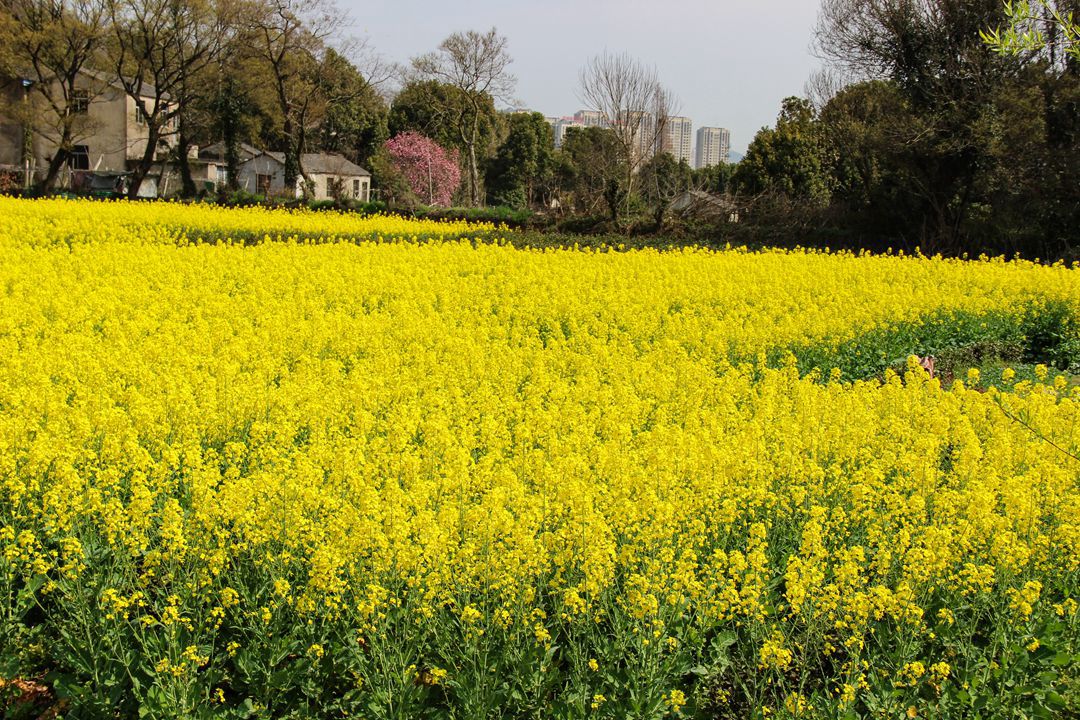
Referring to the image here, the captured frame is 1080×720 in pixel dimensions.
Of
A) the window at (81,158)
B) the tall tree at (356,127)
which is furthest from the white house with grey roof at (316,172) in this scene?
the window at (81,158)

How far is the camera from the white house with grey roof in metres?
62.1

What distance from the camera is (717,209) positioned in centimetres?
2895

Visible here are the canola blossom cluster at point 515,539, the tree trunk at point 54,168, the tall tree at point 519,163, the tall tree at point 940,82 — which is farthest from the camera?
the tall tree at point 519,163

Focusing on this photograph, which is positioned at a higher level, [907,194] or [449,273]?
[907,194]

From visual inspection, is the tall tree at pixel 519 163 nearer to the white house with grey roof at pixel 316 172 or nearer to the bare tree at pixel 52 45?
the white house with grey roof at pixel 316 172

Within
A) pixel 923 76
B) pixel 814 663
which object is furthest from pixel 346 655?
pixel 923 76

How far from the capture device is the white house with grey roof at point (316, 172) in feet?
204

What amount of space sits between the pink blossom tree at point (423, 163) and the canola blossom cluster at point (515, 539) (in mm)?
61034

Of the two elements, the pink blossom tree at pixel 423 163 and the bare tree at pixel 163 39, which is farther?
the pink blossom tree at pixel 423 163

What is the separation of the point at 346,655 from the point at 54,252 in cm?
1275

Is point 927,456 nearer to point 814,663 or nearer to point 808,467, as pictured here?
point 808,467

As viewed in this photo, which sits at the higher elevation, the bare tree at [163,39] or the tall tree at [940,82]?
the bare tree at [163,39]

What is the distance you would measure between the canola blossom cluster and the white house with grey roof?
53512 millimetres

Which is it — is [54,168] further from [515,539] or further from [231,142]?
[515,539]
